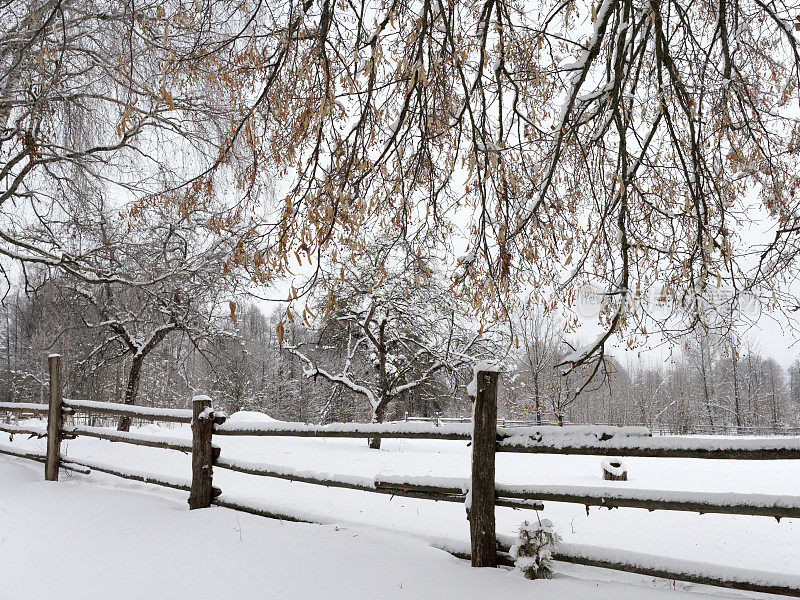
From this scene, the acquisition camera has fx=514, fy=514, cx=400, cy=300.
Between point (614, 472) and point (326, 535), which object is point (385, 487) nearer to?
point (326, 535)

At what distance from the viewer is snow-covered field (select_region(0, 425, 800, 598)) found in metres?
3.48

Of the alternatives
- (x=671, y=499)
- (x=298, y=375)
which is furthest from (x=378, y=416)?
(x=298, y=375)

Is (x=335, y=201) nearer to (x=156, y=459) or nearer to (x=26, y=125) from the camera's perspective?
(x=26, y=125)

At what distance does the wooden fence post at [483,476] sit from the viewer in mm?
3604

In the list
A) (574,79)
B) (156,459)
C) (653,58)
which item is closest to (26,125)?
(156,459)

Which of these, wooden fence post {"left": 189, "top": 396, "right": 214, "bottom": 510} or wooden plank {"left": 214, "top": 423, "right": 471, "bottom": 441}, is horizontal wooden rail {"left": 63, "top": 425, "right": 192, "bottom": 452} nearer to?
wooden fence post {"left": 189, "top": 396, "right": 214, "bottom": 510}

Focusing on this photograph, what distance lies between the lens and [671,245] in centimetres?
548

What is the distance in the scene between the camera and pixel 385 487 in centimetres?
421

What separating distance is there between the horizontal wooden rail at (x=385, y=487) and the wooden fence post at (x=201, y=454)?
42 centimetres

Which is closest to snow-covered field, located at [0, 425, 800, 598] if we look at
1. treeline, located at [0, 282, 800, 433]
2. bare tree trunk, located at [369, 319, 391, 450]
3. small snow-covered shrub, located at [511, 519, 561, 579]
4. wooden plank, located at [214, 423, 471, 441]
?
small snow-covered shrub, located at [511, 519, 561, 579]

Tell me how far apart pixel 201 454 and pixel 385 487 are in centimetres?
220

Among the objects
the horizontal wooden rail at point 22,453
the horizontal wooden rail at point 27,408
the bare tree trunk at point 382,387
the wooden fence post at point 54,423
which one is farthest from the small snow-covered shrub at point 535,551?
the bare tree trunk at point 382,387

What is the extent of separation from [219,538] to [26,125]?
8.39 metres

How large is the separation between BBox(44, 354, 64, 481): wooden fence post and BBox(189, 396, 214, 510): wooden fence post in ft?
10.9
